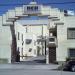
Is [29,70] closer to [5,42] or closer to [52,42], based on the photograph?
[52,42]

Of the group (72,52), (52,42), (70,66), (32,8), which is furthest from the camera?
(32,8)

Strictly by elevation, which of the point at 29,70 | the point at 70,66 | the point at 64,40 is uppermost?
the point at 64,40

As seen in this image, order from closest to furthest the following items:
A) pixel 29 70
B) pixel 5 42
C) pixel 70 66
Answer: pixel 70 66
pixel 29 70
pixel 5 42

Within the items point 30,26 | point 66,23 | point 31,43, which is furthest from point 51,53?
point 30,26

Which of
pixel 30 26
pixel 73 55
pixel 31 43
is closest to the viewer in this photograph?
pixel 73 55

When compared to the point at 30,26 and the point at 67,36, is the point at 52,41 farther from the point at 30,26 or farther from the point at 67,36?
the point at 30,26

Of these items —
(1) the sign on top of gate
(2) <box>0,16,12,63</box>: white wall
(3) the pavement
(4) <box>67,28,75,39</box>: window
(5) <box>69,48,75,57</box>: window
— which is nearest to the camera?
(3) the pavement

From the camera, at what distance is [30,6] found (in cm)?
5209

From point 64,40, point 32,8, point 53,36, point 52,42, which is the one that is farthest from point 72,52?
point 32,8

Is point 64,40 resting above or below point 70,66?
above

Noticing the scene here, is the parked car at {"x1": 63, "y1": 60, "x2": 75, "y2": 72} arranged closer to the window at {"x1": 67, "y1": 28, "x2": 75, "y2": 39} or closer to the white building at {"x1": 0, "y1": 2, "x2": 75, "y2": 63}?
the white building at {"x1": 0, "y1": 2, "x2": 75, "y2": 63}

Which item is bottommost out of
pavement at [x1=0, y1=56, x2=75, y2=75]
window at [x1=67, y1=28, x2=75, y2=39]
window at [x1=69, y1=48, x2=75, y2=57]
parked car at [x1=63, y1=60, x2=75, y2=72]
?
pavement at [x1=0, y1=56, x2=75, y2=75]

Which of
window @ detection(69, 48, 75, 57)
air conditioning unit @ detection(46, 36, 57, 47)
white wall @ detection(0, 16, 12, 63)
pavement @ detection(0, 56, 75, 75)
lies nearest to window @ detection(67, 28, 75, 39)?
window @ detection(69, 48, 75, 57)

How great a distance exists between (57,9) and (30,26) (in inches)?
2043
